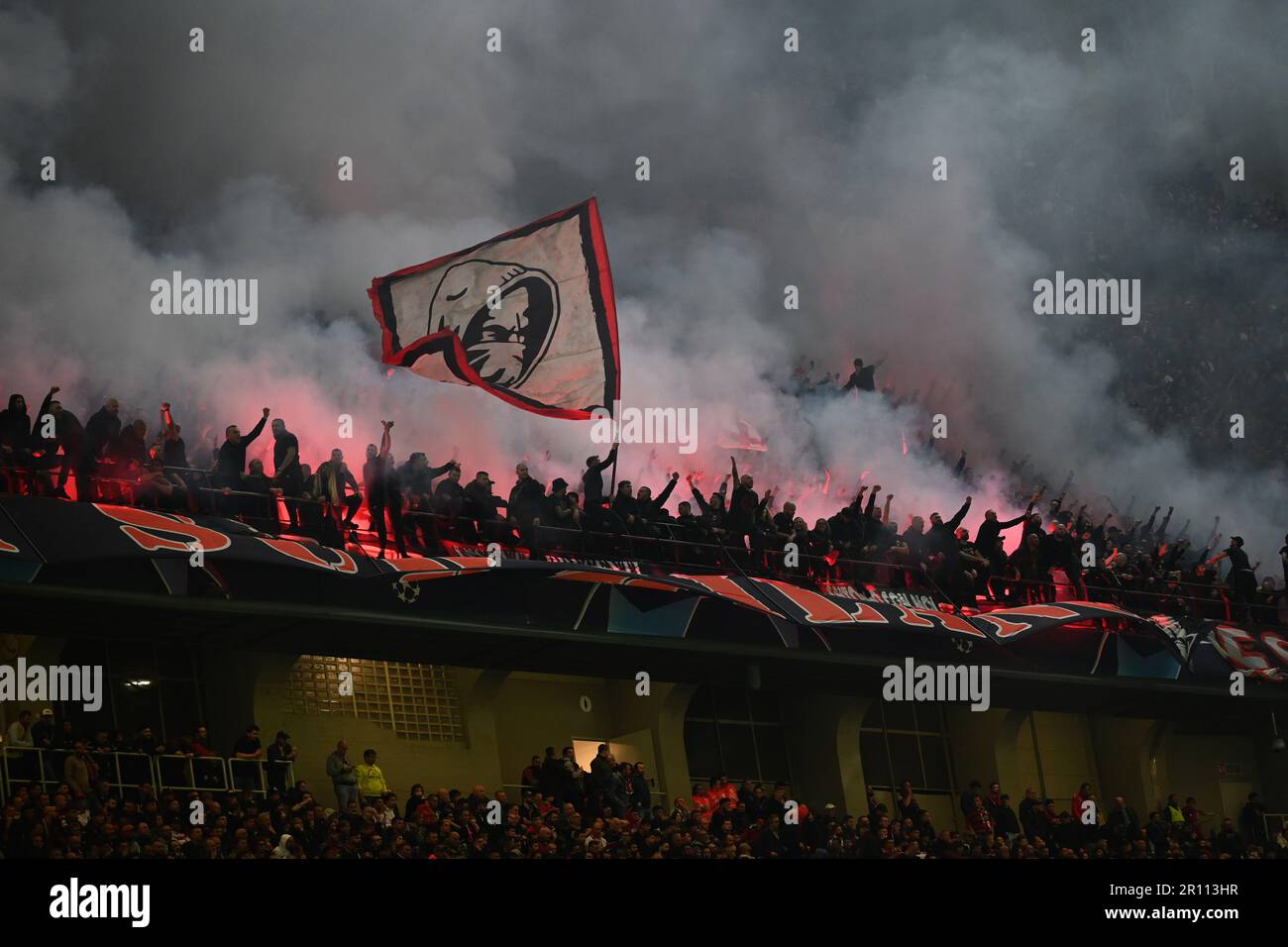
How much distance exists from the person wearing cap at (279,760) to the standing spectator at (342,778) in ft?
2.01

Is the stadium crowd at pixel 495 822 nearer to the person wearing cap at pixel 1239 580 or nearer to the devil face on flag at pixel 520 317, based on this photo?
the person wearing cap at pixel 1239 580

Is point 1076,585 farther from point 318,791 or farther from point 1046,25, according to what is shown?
point 1046,25

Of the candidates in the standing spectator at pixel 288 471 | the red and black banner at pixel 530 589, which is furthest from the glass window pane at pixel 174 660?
the red and black banner at pixel 530 589

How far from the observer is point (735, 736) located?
30.0m

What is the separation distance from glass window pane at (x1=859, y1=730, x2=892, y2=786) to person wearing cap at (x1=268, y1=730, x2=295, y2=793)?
11932 millimetres

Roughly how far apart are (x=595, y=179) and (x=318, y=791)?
20.1 m

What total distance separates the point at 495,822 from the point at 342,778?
2215 millimetres

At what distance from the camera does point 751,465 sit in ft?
126

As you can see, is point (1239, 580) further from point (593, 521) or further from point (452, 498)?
point (452, 498)

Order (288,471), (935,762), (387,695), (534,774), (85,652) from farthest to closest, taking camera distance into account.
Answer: (935,762) < (387,695) < (534,774) < (85,652) < (288,471)

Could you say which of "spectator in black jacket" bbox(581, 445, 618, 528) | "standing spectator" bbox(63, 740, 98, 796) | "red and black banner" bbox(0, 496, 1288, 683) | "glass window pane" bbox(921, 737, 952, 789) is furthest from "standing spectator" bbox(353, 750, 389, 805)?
"glass window pane" bbox(921, 737, 952, 789)

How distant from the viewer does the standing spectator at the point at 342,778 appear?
22656 mm

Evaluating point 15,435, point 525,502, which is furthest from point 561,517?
point 15,435
